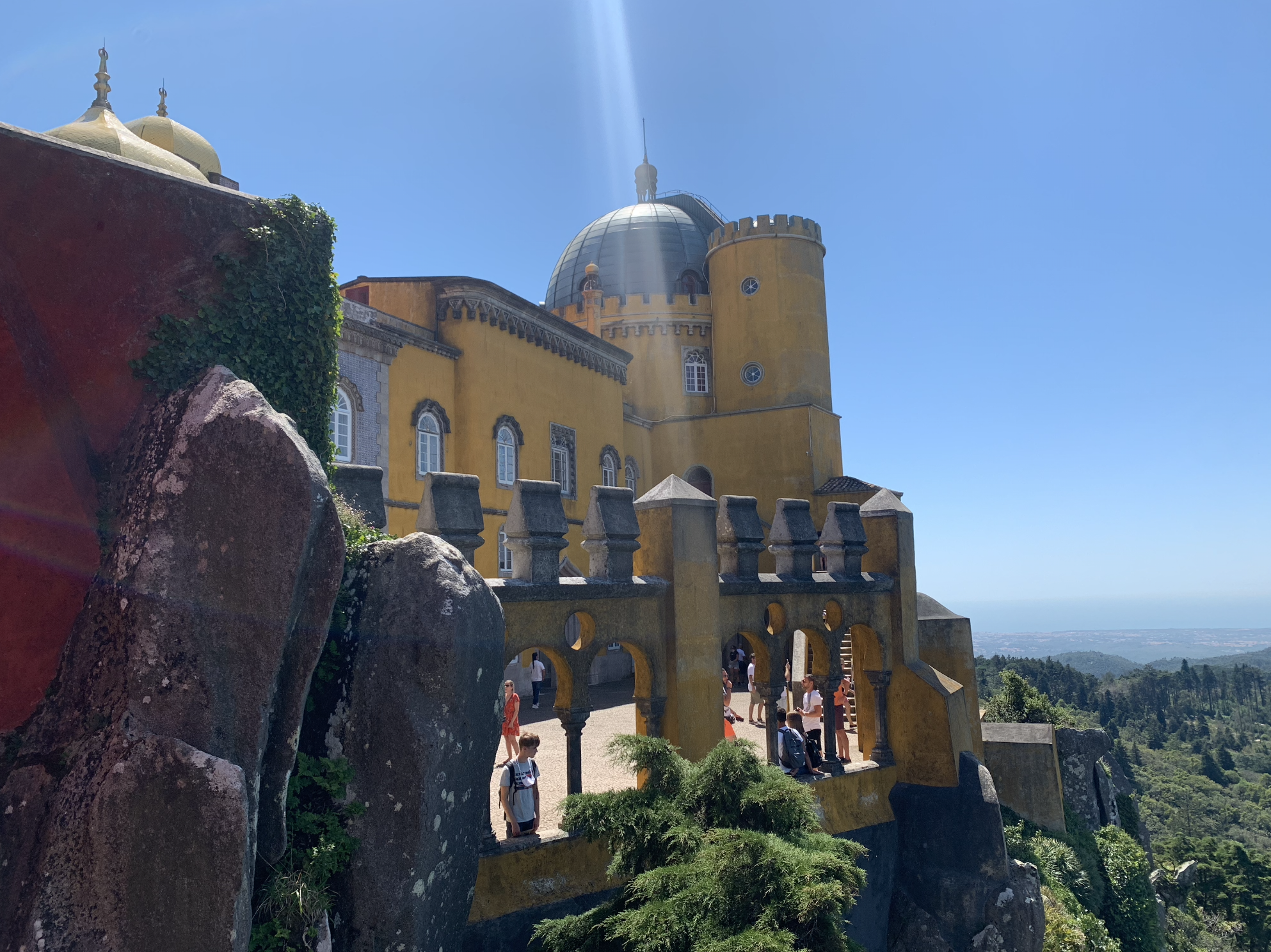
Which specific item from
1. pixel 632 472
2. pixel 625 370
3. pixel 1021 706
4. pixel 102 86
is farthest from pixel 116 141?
pixel 1021 706

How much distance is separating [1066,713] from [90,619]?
21.4 meters

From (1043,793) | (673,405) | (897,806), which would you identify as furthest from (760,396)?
(897,806)

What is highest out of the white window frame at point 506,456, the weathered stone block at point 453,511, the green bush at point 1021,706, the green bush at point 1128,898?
the white window frame at point 506,456

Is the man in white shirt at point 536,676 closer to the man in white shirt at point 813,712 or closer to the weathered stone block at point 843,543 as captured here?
the man in white shirt at point 813,712

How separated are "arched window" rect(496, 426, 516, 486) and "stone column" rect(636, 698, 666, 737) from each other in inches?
468

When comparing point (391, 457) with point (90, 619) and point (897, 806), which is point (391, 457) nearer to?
point (897, 806)

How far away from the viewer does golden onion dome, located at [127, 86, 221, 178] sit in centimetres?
1750

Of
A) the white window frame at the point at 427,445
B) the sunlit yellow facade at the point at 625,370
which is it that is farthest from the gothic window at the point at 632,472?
the white window frame at the point at 427,445

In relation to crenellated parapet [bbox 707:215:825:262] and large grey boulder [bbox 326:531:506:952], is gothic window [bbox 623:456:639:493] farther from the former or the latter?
large grey boulder [bbox 326:531:506:952]

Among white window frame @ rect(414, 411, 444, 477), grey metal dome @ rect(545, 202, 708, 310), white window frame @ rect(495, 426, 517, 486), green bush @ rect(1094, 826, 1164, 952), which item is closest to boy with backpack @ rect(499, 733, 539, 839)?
white window frame @ rect(414, 411, 444, 477)

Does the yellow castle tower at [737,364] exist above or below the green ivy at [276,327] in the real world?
above

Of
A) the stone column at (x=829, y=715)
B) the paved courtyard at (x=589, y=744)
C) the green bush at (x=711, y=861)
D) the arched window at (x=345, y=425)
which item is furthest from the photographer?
the arched window at (x=345, y=425)

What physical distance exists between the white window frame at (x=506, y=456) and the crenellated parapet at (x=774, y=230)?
1158 centimetres

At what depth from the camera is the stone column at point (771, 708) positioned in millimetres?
9797
